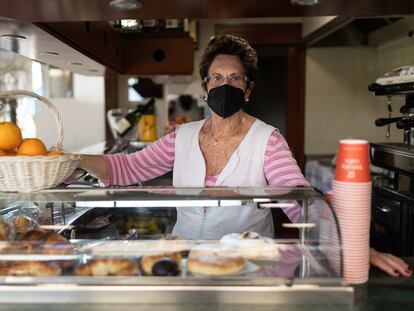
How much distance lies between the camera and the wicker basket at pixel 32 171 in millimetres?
932

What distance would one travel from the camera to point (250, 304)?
81 cm

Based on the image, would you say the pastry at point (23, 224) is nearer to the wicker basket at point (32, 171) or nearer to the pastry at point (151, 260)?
the wicker basket at point (32, 171)

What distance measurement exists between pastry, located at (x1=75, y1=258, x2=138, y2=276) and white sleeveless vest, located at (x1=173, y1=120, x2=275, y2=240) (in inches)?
9.1

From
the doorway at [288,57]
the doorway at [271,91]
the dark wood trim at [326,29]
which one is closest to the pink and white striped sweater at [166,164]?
the dark wood trim at [326,29]

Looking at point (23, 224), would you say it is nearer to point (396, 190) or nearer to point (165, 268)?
point (165, 268)

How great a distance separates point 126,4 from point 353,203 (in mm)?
724

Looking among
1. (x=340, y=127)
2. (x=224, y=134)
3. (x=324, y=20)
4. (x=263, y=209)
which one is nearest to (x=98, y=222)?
(x=263, y=209)

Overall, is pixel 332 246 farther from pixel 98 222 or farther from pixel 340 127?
pixel 340 127

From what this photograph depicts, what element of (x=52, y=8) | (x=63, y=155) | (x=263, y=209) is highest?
(x=52, y=8)

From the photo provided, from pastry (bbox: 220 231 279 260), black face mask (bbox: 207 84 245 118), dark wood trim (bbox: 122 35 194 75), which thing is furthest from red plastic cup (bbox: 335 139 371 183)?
dark wood trim (bbox: 122 35 194 75)

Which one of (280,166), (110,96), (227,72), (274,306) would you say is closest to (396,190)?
(280,166)

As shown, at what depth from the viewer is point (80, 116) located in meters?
3.78

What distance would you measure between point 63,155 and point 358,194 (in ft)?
2.05

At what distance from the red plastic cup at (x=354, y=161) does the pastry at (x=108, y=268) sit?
0.44 meters
